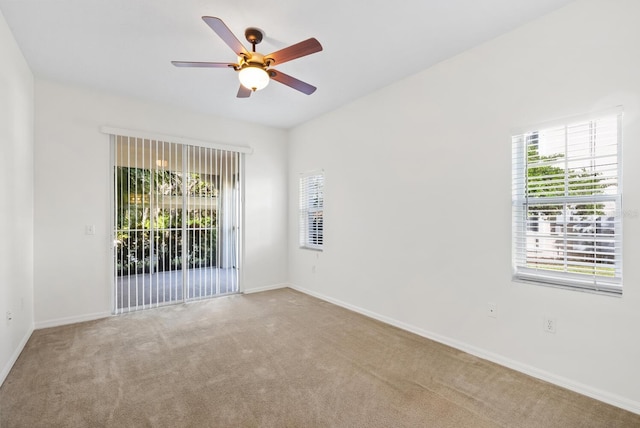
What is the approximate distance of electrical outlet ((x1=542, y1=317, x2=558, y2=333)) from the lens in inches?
94.1

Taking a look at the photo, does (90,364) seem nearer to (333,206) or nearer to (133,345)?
(133,345)

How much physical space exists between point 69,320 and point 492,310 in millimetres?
4560

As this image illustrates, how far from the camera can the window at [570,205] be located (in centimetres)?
218

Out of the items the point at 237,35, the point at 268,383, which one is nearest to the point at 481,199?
the point at 268,383

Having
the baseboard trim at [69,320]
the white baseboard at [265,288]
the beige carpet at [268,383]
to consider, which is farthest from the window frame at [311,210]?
the baseboard trim at [69,320]

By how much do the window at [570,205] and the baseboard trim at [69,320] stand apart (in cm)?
459

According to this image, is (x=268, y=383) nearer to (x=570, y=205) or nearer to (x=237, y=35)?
(x=570, y=205)

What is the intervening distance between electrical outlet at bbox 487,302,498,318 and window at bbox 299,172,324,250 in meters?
2.56

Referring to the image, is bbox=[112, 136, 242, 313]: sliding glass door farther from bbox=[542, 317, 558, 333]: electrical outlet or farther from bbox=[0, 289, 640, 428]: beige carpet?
bbox=[542, 317, 558, 333]: electrical outlet

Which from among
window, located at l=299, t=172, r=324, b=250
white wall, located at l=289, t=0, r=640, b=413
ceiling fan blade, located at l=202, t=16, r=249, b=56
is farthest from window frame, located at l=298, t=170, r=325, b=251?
ceiling fan blade, located at l=202, t=16, r=249, b=56

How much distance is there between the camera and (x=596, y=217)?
88.4 inches

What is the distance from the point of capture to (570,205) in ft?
7.77

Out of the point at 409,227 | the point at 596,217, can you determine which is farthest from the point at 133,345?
the point at 596,217

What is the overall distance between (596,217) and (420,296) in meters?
1.66
